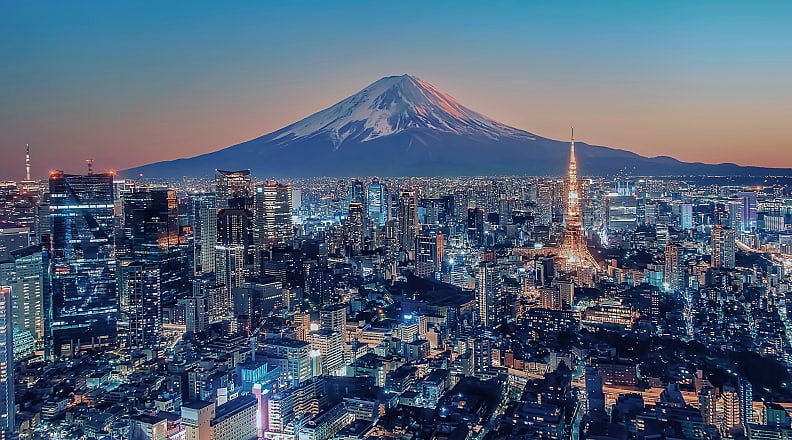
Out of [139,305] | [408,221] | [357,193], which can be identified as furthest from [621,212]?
[139,305]

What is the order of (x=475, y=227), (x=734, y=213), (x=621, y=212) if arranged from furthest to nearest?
(x=621, y=212), (x=475, y=227), (x=734, y=213)

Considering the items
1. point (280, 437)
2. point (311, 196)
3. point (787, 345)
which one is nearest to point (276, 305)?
point (280, 437)

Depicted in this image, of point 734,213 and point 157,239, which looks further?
point 734,213

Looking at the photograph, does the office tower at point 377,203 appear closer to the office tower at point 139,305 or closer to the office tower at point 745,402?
the office tower at point 139,305

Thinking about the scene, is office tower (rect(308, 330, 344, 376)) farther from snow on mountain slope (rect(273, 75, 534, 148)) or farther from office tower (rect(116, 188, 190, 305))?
snow on mountain slope (rect(273, 75, 534, 148))

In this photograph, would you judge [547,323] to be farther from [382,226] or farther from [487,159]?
[487,159]

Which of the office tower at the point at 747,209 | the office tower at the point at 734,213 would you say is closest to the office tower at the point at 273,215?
→ the office tower at the point at 734,213

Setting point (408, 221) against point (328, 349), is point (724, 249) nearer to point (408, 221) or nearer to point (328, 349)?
point (408, 221)
